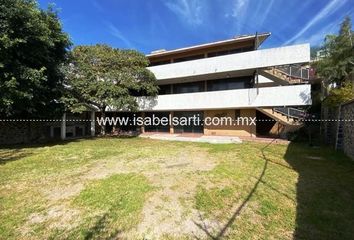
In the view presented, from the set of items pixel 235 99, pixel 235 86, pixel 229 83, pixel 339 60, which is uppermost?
pixel 339 60

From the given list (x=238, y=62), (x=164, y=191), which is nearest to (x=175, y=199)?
(x=164, y=191)

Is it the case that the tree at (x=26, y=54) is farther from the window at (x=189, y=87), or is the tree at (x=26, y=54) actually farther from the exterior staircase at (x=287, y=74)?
the exterior staircase at (x=287, y=74)

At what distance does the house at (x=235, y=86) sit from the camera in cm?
1574

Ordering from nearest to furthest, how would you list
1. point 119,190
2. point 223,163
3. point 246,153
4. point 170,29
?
point 119,190 → point 223,163 → point 246,153 → point 170,29

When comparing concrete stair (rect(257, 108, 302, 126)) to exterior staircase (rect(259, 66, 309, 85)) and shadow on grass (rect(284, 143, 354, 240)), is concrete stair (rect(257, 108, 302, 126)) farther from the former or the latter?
shadow on grass (rect(284, 143, 354, 240))

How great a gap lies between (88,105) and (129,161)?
453 inches

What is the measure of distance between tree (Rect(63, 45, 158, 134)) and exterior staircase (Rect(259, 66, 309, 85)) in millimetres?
9861

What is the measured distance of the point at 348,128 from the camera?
11.4m

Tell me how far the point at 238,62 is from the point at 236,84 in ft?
8.46

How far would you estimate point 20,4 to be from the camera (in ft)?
38.8

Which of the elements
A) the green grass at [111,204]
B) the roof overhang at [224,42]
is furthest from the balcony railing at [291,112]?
the green grass at [111,204]

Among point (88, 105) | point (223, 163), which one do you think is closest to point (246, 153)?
point (223, 163)

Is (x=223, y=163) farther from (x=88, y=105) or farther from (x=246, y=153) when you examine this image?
(x=88, y=105)

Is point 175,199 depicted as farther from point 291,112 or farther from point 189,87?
point 189,87
